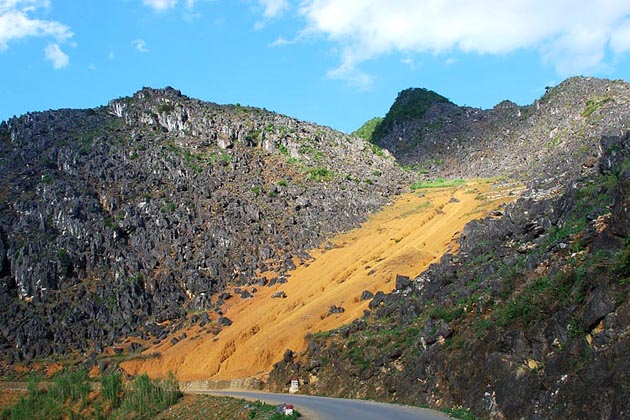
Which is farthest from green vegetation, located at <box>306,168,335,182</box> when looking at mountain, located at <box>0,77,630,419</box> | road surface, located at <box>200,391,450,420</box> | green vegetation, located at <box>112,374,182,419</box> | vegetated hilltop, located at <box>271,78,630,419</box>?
road surface, located at <box>200,391,450,420</box>

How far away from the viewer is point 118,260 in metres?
55.6

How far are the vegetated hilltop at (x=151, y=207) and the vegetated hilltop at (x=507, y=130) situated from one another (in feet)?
43.4

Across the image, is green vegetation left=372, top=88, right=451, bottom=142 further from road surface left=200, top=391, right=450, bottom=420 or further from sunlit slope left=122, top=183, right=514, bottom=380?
road surface left=200, top=391, right=450, bottom=420

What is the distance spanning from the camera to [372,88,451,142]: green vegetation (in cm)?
11044

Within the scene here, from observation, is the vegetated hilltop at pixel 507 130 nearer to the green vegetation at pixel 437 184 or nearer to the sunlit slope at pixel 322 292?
the green vegetation at pixel 437 184

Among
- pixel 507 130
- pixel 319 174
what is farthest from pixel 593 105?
pixel 319 174

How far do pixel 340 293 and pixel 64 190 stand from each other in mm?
31783

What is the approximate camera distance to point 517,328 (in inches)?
671

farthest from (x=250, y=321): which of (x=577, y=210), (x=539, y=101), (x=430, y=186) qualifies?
(x=539, y=101)

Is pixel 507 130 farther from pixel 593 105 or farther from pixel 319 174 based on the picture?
pixel 319 174

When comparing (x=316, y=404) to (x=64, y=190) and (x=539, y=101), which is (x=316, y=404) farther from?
(x=539, y=101)

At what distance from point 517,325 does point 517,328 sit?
234mm

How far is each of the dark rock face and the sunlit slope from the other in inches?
246

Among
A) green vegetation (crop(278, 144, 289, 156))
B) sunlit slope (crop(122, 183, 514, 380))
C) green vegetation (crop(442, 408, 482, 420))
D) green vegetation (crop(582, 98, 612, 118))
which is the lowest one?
green vegetation (crop(442, 408, 482, 420))
